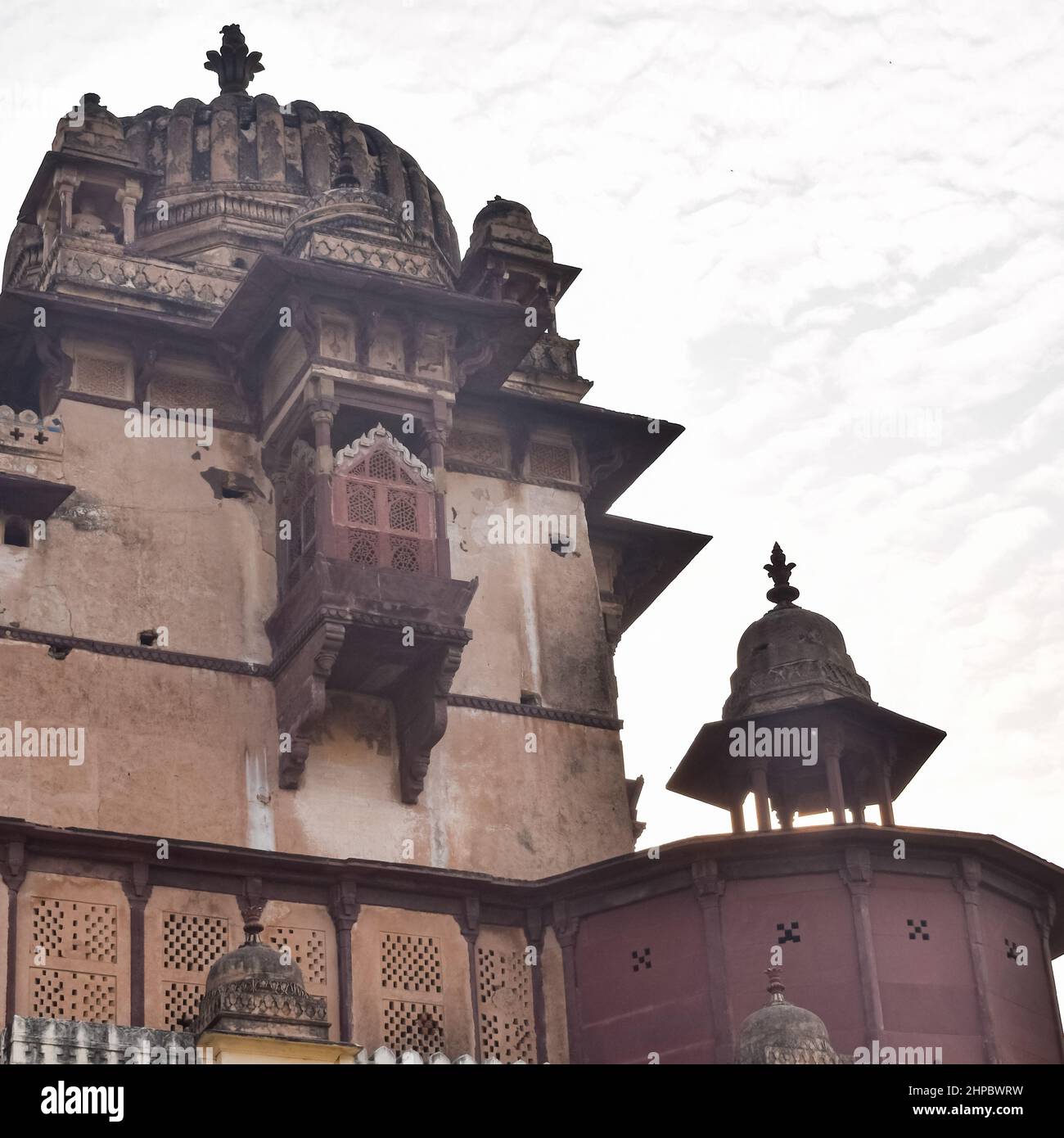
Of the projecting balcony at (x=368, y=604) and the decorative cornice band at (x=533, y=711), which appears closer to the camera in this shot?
the projecting balcony at (x=368, y=604)

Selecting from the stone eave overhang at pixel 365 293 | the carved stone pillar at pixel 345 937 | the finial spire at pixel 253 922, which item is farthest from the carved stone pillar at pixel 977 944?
the stone eave overhang at pixel 365 293

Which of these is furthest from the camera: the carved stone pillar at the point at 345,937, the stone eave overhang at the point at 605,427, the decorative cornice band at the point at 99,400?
the stone eave overhang at the point at 605,427

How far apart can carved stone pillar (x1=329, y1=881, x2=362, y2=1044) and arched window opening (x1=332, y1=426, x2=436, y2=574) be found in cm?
305

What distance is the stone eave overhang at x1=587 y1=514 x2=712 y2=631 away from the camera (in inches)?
1034

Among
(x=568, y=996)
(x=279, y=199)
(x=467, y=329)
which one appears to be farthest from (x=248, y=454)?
(x=568, y=996)

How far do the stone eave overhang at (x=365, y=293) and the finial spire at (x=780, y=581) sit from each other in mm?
3263

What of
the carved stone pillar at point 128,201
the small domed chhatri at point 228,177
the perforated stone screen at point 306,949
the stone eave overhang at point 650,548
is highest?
the small domed chhatri at point 228,177

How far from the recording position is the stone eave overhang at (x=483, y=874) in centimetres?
2027

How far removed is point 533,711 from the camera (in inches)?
930

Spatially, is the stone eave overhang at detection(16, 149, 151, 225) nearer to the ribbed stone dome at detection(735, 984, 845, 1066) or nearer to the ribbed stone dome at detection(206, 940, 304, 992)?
the ribbed stone dome at detection(206, 940, 304, 992)

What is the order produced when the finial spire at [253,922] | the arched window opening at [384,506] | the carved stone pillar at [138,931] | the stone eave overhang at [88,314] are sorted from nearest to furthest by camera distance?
the finial spire at [253,922], the carved stone pillar at [138,931], the arched window opening at [384,506], the stone eave overhang at [88,314]

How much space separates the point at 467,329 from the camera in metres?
23.8

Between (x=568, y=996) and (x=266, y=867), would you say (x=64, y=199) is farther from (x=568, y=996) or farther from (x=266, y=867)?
(x=568, y=996)

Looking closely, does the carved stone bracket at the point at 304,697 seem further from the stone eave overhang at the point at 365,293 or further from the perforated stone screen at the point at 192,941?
the stone eave overhang at the point at 365,293
